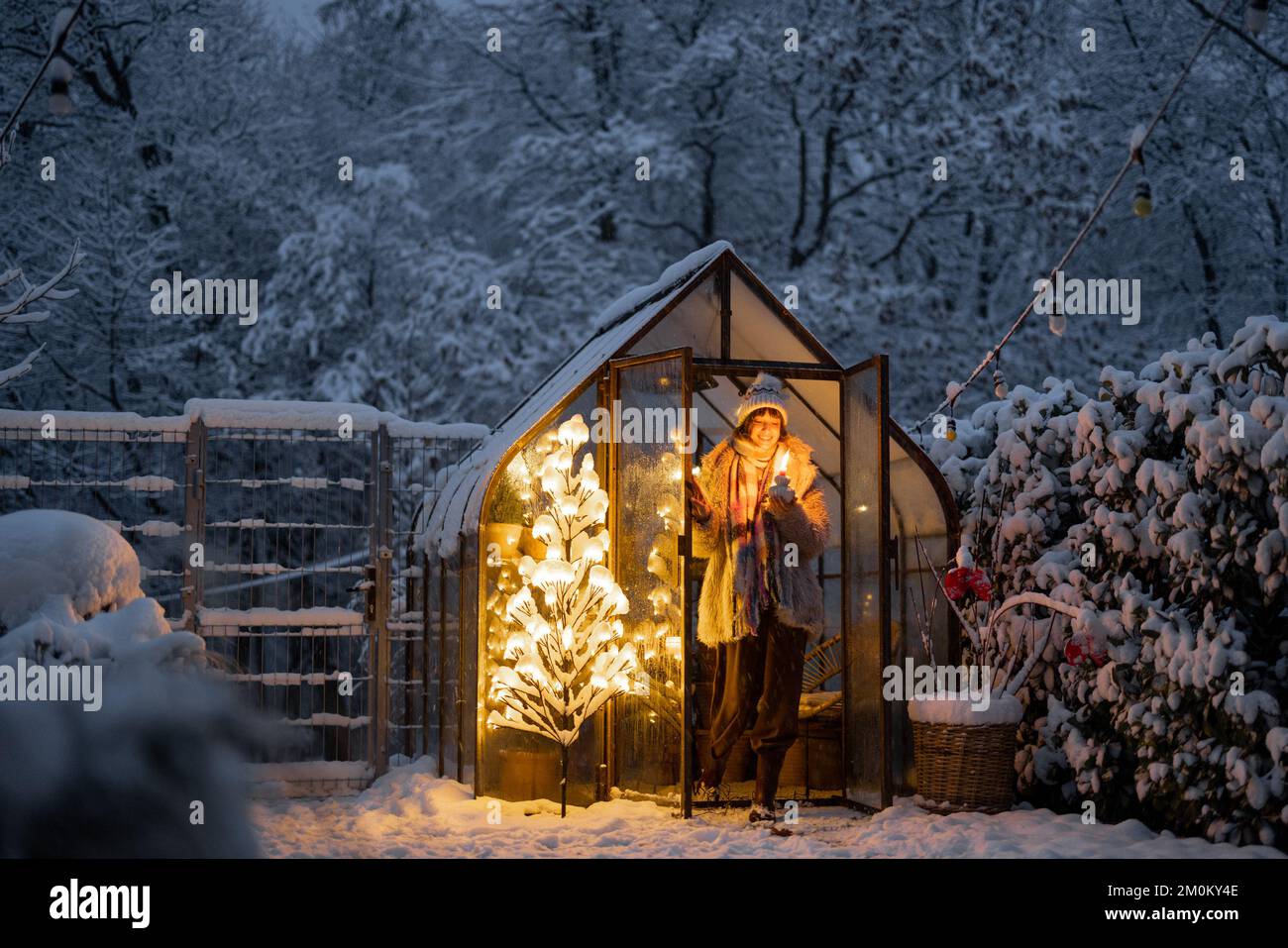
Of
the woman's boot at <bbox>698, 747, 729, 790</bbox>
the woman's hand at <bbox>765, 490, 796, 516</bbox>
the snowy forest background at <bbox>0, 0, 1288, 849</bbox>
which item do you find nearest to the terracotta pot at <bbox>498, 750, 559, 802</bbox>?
the woman's boot at <bbox>698, 747, 729, 790</bbox>


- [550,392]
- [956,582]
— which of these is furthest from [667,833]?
[550,392]

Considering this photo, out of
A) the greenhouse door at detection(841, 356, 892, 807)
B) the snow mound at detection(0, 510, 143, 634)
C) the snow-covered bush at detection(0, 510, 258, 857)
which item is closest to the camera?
the snow-covered bush at detection(0, 510, 258, 857)

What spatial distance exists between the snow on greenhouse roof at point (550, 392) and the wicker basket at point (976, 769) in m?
2.82

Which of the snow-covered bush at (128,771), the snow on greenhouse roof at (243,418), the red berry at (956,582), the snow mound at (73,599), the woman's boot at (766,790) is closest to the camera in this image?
the snow-covered bush at (128,771)

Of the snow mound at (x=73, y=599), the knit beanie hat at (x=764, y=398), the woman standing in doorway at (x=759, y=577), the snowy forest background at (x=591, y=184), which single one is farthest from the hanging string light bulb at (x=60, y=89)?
the snowy forest background at (x=591, y=184)

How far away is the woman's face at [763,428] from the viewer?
7434 millimetres

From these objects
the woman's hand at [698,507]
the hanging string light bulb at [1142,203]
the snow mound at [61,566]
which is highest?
the hanging string light bulb at [1142,203]

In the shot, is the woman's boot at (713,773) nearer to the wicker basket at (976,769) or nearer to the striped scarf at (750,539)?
the striped scarf at (750,539)

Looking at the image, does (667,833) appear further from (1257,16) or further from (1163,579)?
(1257,16)

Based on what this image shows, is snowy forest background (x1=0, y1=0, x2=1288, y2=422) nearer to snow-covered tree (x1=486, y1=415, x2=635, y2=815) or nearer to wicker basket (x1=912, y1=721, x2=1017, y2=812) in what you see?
snow-covered tree (x1=486, y1=415, x2=635, y2=815)

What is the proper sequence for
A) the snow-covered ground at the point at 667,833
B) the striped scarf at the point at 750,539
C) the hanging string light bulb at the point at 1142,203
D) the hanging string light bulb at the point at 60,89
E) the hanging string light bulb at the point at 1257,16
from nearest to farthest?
the hanging string light bulb at the point at 1257,16 → the hanging string light bulb at the point at 60,89 → the hanging string light bulb at the point at 1142,203 → the snow-covered ground at the point at 667,833 → the striped scarf at the point at 750,539

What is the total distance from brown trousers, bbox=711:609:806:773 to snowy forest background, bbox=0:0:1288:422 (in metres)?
7.91

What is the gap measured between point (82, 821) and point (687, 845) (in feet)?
13.2

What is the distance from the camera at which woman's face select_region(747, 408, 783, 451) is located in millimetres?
7434
